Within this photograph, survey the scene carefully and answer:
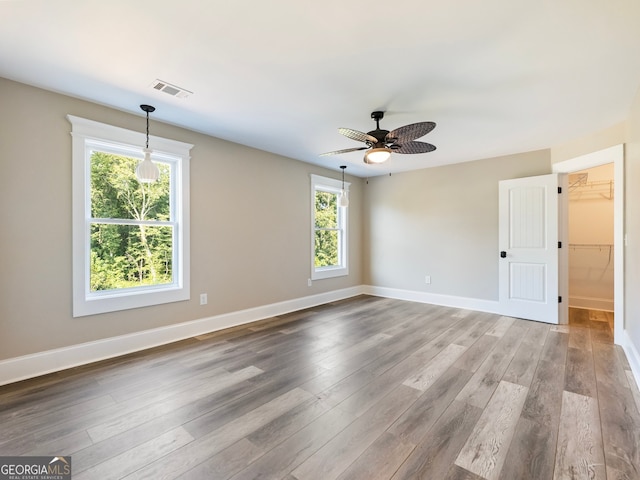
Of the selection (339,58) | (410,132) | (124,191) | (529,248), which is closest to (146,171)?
(124,191)

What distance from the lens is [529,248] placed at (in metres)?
4.30

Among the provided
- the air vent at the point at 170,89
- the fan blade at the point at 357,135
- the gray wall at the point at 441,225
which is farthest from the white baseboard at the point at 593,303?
the air vent at the point at 170,89

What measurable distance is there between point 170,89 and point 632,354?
4.90 m

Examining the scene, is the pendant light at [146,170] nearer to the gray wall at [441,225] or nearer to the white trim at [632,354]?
the gray wall at [441,225]

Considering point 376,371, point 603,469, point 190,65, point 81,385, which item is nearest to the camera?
point 603,469

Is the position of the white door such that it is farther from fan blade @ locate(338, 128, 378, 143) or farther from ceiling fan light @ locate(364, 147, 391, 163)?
fan blade @ locate(338, 128, 378, 143)

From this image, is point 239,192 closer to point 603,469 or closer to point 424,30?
point 424,30

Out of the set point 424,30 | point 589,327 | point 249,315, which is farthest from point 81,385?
point 589,327

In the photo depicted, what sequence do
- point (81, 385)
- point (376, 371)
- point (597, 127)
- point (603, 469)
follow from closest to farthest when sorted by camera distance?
point (603, 469) → point (81, 385) → point (376, 371) → point (597, 127)

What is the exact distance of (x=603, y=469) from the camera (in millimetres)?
1529

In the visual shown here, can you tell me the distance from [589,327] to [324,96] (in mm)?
4550

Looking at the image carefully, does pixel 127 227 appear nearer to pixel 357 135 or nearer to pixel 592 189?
pixel 357 135

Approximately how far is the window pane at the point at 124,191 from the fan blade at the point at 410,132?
8.73 ft

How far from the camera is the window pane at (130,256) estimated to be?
301 centimetres
